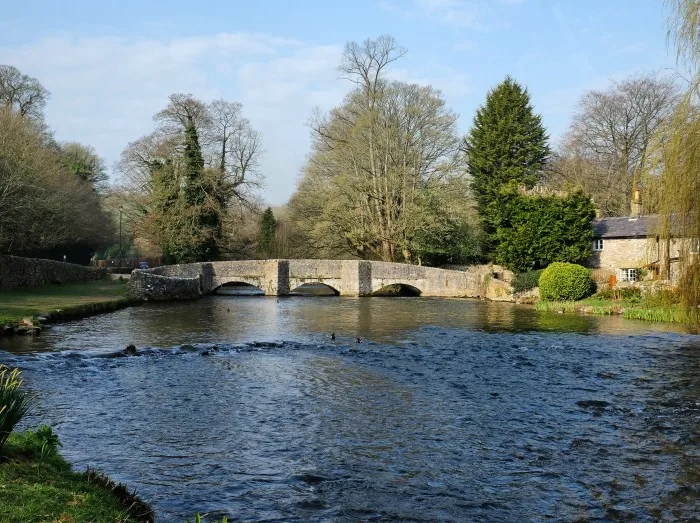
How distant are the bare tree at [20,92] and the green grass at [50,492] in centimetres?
4430

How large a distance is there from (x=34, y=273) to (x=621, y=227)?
109 ft

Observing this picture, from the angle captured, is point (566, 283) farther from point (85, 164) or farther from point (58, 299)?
point (85, 164)

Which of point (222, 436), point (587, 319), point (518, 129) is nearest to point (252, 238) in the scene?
point (518, 129)

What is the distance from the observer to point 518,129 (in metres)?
45.7

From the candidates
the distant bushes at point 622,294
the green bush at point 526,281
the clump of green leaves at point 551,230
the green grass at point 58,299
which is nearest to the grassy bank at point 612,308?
the distant bushes at point 622,294

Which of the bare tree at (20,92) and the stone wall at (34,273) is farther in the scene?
the bare tree at (20,92)

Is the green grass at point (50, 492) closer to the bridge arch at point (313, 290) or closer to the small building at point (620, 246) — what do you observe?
the small building at point (620, 246)

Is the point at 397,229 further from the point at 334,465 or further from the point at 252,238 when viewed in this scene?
the point at 334,465

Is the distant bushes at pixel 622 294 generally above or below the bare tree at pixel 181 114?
below

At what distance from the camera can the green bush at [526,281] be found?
36094 mm

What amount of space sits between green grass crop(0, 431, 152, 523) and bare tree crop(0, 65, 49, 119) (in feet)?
145

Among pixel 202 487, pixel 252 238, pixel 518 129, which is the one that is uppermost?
pixel 518 129

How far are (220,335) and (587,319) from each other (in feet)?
51.8

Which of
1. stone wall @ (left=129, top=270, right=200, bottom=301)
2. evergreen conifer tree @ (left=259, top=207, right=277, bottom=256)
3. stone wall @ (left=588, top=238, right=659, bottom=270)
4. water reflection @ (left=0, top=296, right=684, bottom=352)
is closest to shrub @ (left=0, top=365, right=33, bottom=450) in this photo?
water reflection @ (left=0, top=296, right=684, bottom=352)
